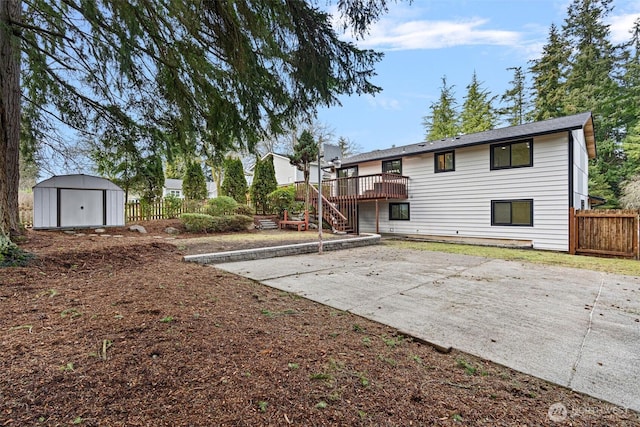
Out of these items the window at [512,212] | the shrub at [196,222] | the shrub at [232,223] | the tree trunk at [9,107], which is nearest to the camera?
the tree trunk at [9,107]

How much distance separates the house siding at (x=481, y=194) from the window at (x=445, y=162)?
17 centimetres

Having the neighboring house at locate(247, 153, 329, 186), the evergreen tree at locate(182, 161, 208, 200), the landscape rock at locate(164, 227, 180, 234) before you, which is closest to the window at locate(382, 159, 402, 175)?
the neighboring house at locate(247, 153, 329, 186)

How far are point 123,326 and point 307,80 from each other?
3144 millimetres

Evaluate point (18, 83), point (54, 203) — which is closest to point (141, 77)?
point (18, 83)

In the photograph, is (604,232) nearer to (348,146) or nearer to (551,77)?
(551,77)

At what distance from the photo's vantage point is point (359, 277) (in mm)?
5250

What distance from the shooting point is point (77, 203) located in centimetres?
924

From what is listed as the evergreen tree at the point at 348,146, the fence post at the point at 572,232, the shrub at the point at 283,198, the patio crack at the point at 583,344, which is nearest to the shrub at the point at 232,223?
→ the shrub at the point at 283,198

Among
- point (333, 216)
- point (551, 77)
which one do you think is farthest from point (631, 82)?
point (333, 216)

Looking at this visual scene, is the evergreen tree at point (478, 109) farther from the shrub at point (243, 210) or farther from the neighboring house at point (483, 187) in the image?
the shrub at point (243, 210)

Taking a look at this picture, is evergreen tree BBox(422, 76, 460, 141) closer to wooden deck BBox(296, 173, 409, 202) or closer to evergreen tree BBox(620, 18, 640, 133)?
evergreen tree BBox(620, 18, 640, 133)

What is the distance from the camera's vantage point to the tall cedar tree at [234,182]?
15508 mm

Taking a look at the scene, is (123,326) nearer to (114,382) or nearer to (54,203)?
(114,382)

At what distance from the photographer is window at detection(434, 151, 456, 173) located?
12.2m
